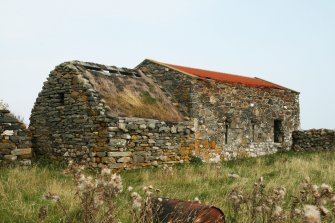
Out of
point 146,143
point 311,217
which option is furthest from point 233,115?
point 311,217

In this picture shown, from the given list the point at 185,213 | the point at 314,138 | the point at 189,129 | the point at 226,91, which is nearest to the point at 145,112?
the point at 189,129

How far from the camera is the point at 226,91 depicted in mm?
17797

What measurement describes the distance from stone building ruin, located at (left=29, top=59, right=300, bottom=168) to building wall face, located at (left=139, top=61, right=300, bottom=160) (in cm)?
4

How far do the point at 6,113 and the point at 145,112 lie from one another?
16.0 ft

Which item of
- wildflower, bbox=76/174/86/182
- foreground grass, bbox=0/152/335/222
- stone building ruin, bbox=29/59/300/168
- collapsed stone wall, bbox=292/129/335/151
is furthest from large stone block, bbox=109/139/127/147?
collapsed stone wall, bbox=292/129/335/151

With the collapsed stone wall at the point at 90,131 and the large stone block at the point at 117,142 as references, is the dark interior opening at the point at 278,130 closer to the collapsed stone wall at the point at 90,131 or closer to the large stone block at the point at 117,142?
the collapsed stone wall at the point at 90,131

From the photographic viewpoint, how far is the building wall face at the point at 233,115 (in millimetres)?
16625

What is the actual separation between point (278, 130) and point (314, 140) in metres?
2.08

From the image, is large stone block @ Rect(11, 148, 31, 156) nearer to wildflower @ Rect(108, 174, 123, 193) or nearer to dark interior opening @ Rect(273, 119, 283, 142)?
wildflower @ Rect(108, 174, 123, 193)

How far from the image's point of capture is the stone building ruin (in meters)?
13.2

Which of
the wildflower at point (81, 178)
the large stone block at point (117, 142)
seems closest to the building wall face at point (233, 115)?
the large stone block at point (117, 142)

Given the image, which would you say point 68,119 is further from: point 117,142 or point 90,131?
point 117,142

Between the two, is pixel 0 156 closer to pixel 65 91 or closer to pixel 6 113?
pixel 6 113

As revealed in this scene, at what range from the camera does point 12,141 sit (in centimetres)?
1126
